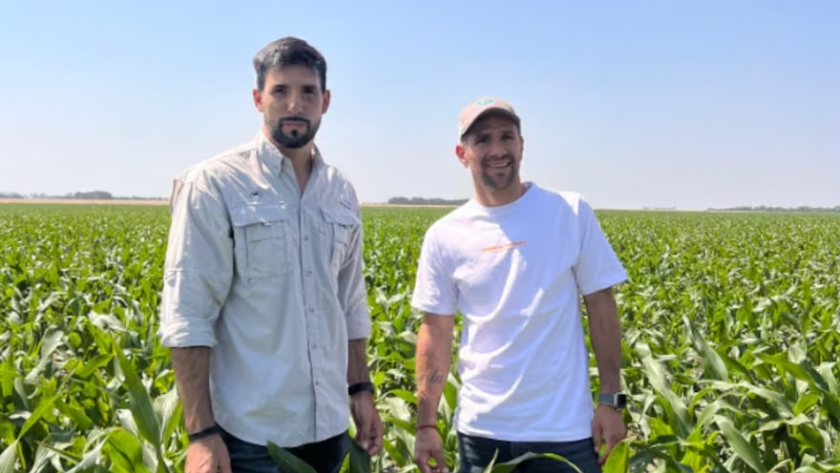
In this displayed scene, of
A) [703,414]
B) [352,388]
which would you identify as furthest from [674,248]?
[352,388]

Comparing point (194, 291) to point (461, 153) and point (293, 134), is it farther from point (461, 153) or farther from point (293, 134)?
point (461, 153)

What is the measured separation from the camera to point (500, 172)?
87.4 inches

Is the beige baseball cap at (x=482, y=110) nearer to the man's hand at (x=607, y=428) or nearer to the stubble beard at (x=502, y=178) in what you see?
the stubble beard at (x=502, y=178)

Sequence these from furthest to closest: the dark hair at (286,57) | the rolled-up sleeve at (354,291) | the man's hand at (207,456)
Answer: the rolled-up sleeve at (354,291), the dark hair at (286,57), the man's hand at (207,456)

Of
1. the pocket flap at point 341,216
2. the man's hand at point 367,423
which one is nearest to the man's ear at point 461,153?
the pocket flap at point 341,216

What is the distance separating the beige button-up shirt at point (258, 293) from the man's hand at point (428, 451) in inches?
14.4

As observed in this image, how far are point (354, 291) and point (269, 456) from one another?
0.56 meters

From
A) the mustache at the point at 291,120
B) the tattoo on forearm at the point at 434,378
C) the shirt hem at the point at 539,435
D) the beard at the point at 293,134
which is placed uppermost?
the mustache at the point at 291,120

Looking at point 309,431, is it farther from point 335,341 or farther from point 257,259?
point 257,259

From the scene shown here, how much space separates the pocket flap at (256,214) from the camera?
190 cm

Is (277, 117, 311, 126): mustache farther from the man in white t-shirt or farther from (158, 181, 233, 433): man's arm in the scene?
the man in white t-shirt

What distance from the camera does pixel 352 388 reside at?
7.52 feet

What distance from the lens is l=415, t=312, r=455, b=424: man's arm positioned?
2.36m

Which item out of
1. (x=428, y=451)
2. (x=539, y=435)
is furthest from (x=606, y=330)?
(x=428, y=451)
